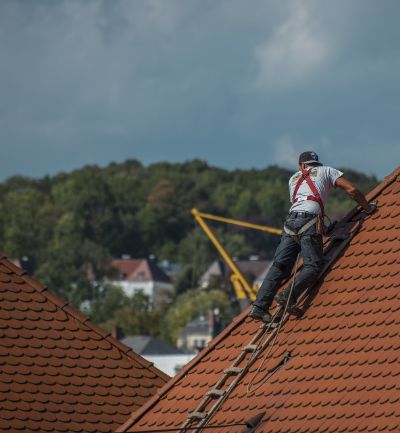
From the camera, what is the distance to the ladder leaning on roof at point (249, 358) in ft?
58.8

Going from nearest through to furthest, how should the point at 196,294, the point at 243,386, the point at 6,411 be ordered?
the point at 243,386 < the point at 6,411 < the point at 196,294

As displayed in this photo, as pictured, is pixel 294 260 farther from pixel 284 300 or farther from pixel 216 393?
pixel 216 393

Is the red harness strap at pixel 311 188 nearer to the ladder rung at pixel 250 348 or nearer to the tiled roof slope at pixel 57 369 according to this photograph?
the ladder rung at pixel 250 348

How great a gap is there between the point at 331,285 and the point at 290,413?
1.88 m

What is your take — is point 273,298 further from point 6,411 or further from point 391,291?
point 6,411

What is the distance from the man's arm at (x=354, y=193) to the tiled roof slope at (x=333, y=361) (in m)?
0.12

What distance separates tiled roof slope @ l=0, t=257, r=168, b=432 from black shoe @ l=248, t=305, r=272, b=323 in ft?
7.27

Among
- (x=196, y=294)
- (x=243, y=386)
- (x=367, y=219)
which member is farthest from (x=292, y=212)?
(x=196, y=294)

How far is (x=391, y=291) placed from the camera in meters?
17.5

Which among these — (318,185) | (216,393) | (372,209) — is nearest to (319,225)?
(318,185)

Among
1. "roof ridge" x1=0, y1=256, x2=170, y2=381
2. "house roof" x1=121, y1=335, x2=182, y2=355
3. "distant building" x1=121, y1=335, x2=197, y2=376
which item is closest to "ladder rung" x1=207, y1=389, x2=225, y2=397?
"roof ridge" x1=0, y1=256, x2=170, y2=381

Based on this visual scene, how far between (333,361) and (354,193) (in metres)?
2.11

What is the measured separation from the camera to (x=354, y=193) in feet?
60.6

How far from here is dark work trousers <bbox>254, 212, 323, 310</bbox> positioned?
60.4 feet
